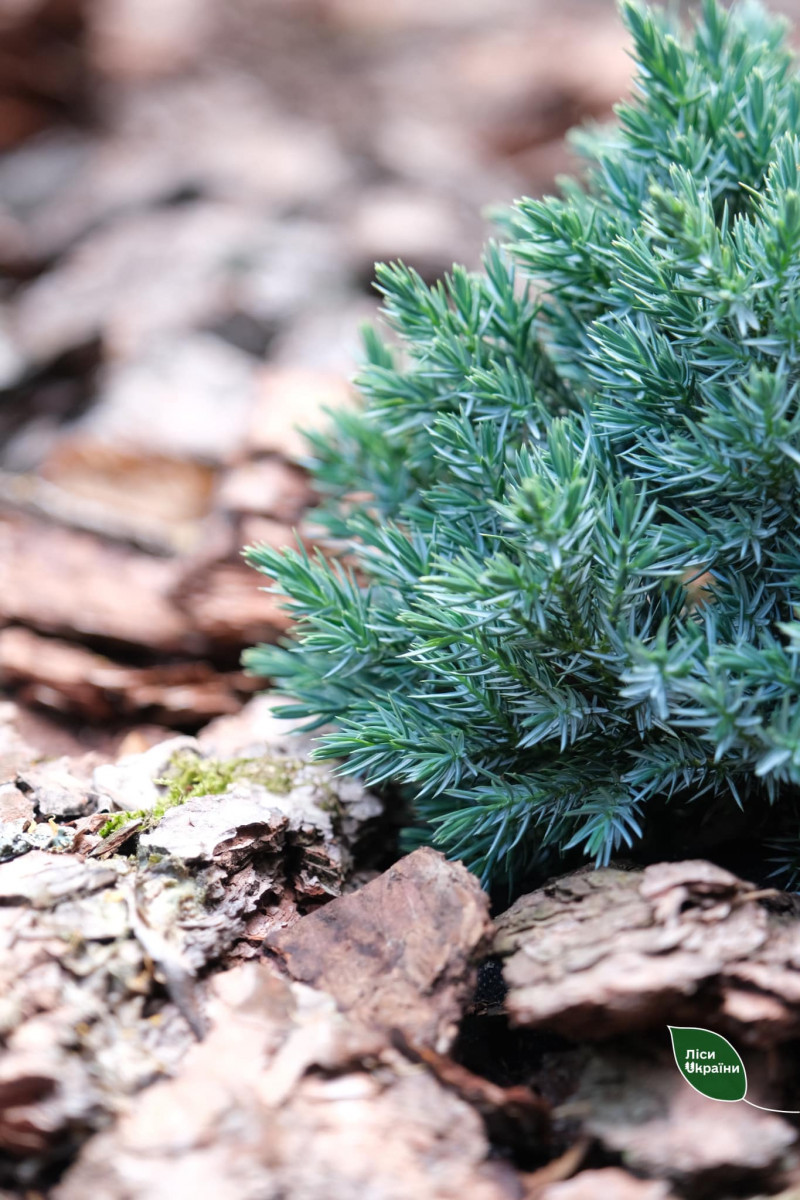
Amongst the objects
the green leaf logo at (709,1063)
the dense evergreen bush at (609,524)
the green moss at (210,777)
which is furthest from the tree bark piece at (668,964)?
the green moss at (210,777)

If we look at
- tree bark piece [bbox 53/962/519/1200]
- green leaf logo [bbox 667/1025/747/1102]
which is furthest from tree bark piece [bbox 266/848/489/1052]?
green leaf logo [bbox 667/1025/747/1102]

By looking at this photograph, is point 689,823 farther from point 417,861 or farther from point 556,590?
point 556,590

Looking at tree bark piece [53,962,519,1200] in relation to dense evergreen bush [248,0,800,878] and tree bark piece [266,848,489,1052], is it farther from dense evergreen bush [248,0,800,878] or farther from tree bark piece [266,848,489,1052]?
dense evergreen bush [248,0,800,878]

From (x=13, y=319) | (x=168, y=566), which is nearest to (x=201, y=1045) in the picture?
(x=168, y=566)

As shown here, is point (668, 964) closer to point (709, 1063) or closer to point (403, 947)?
point (709, 1063)

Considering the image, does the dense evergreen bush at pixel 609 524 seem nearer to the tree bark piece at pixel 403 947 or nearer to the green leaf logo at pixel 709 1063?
the tree bark piece at pixel 403 947

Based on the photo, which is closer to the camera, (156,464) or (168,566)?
(168,566)
